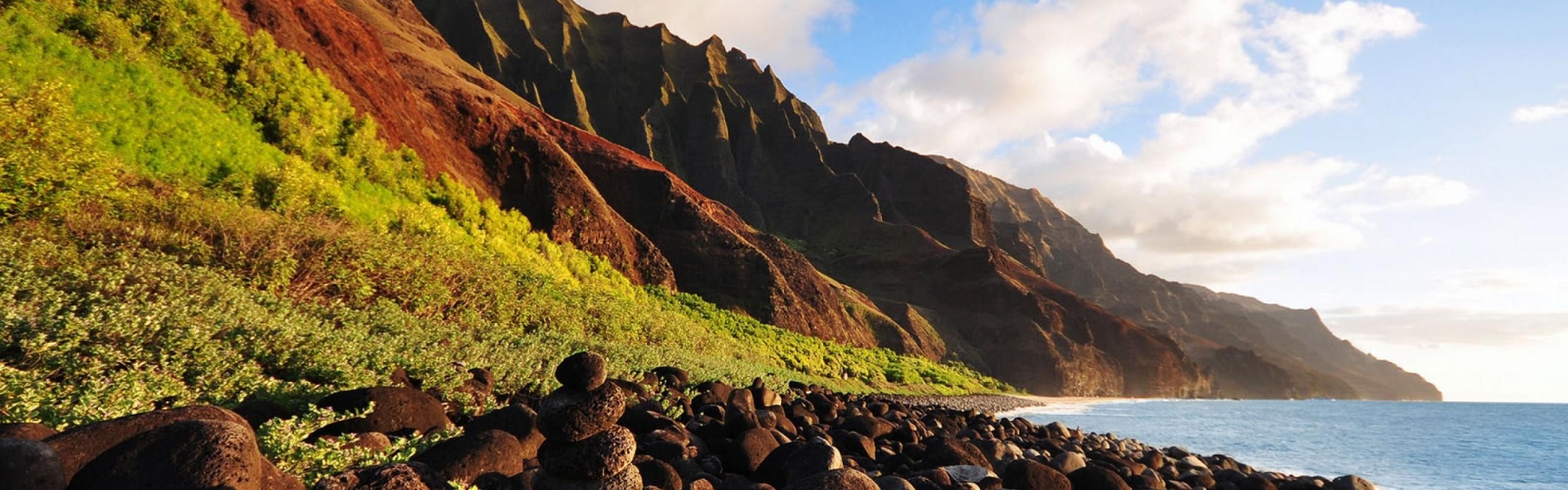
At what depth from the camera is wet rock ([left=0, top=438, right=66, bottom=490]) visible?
9.20 ft

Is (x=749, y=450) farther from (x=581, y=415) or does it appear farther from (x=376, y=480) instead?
(x=376, y=480)

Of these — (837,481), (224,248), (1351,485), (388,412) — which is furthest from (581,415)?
(1351,485)

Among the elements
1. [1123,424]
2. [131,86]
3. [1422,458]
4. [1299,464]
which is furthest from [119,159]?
[1422,458]

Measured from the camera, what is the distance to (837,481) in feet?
14.8

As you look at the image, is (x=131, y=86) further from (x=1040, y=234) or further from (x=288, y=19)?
(x=1040, y=234)

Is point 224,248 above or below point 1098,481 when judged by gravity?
above

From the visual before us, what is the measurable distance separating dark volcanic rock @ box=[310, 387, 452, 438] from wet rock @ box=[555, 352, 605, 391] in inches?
41.6

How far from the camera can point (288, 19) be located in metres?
26.1

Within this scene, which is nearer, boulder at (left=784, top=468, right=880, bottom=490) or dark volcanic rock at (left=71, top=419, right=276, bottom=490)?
dark volcanic rock at (left=71, top=419, right=276, bottom=490)

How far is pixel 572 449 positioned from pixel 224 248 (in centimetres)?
966

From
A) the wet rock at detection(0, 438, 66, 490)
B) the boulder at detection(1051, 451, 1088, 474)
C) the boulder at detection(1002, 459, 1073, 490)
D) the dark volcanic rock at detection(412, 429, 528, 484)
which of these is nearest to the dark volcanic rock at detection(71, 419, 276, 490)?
the wet rock at detection(0, 438, 66, 490)

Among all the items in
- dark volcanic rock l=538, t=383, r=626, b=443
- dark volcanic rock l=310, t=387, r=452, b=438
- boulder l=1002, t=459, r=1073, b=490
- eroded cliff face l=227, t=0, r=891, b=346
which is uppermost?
eroded cliff face l=227, t=0, r=891, b=346

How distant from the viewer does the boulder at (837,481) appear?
4.48 metres

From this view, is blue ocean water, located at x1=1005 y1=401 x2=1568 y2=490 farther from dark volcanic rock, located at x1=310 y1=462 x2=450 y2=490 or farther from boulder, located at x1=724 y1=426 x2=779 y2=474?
dark volcanic rock, located at x1=310 y1=462 x2=450 y2=490
